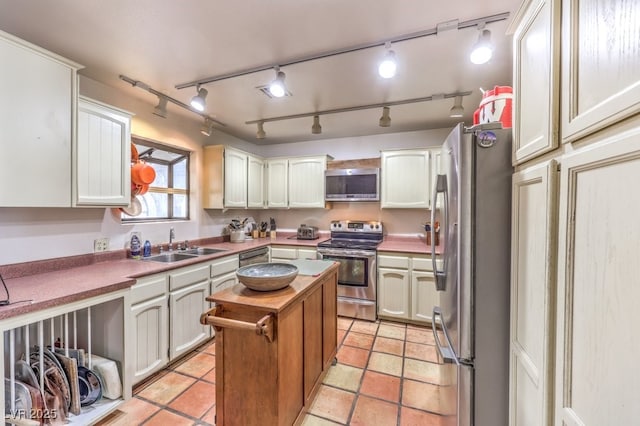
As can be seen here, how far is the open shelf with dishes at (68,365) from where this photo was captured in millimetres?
1514

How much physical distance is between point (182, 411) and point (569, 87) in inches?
101

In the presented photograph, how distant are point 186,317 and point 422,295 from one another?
8.07ft

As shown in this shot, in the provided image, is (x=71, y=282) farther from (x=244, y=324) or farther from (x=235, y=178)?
(x=235, y=178)

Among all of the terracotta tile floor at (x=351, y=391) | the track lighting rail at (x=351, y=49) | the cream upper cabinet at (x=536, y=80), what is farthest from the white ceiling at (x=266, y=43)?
the terracotta tile floor at (x=351, y=391)

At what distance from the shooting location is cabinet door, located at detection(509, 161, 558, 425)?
800mm

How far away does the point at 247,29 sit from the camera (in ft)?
5.31

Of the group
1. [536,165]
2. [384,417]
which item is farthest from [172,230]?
[536,165]

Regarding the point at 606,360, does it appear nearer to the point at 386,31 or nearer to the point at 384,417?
the point at 384,417

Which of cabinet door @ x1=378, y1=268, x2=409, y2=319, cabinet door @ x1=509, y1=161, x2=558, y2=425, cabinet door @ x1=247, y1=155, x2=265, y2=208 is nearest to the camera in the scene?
cabinet door @ x1=509, y1=161, x2=558, y2=425

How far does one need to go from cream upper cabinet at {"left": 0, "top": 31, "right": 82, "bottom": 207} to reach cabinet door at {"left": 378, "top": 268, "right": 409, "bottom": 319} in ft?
9.76

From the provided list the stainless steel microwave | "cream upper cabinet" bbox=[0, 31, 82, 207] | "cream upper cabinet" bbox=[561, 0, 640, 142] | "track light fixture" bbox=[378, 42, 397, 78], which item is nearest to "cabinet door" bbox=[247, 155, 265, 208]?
the stainless steel microwave

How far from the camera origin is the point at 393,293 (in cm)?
314

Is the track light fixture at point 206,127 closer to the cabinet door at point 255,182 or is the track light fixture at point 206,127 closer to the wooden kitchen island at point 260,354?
the cabinet door at point 255,182

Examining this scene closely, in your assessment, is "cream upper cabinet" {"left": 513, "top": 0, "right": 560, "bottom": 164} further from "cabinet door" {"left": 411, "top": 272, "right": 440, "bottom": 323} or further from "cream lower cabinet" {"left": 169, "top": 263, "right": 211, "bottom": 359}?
"cream lower cabinet" {"left": 169, "top": 263, "right": 211, "bottom": 359}
